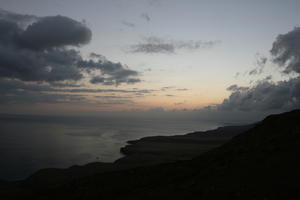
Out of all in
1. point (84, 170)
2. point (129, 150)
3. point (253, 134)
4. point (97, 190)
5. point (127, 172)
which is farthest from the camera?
point (129, 150)

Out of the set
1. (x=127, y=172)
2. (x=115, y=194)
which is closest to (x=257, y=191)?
(x=115, y=194)

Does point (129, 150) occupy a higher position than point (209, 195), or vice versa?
point (209, 195)

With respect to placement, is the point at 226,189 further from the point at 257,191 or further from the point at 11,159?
the point at 11,159

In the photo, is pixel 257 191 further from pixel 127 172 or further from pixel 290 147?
pixel 127 172

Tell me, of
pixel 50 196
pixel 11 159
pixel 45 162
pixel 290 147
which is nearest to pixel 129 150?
pixel 45 162

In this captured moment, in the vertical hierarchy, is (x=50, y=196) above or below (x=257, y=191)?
below

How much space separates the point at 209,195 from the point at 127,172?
1569 centimetres

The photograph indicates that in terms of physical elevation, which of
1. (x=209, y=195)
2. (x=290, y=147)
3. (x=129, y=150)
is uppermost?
(x=290, y=147)

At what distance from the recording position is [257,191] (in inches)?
594

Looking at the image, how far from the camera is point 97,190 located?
23922mm

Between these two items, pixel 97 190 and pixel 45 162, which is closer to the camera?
pixel 97 190

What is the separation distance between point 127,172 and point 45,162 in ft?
135

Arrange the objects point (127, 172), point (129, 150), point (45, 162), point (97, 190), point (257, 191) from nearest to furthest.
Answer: point (257, 191)
point (97, 190)
point (127, 172)
point (45, 162)
point (129, 150)

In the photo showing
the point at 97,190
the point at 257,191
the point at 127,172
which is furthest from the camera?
the point at 127,172
